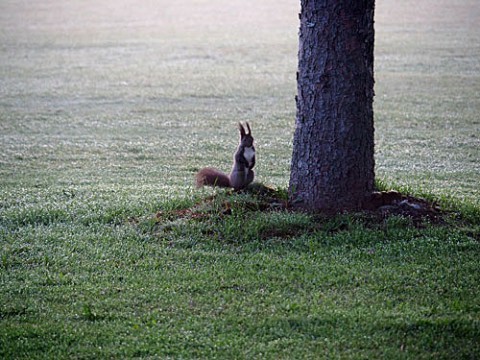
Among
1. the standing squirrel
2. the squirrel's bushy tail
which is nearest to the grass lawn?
the squirrel's bushy tail

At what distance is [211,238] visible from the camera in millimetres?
6367

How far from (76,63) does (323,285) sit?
16.4 meters

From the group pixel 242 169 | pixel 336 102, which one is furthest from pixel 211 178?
pixel 336 102

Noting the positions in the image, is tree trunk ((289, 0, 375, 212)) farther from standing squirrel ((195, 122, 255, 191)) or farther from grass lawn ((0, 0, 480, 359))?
standing squirrel ((195, 122, 255, 191))

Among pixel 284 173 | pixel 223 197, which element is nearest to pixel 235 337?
pixel 223 197

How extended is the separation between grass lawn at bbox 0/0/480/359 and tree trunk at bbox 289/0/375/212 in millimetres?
310

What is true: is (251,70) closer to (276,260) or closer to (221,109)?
(221,109)

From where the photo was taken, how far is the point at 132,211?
7.23 metres

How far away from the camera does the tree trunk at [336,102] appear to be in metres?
6.57

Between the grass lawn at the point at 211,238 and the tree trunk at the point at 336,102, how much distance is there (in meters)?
0.31

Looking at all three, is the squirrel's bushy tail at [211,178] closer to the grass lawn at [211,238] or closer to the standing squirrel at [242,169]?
the standing squirrel at [242,169]

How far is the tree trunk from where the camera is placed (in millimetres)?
6574

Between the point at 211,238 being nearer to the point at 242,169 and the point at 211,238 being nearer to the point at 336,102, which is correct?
the point at 242,169

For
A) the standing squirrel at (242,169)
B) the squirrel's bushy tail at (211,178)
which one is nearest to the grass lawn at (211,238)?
the squirrel's bushy tail at (211,178)
